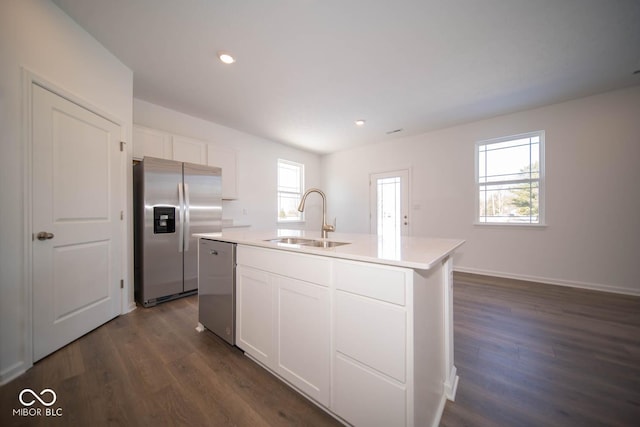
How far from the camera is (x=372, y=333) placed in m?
1.04

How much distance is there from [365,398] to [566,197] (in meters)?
4.29

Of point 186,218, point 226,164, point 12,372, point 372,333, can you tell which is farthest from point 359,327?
point 226,164

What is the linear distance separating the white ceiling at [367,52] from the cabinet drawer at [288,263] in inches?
76.2

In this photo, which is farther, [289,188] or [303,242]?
[289,188]

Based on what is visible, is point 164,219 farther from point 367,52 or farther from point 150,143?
point 367,52

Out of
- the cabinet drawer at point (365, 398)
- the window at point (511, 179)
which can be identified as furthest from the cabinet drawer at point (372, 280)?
the window at point (511, 179)

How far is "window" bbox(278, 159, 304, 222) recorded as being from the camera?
17.7ft

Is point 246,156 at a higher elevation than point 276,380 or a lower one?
higher

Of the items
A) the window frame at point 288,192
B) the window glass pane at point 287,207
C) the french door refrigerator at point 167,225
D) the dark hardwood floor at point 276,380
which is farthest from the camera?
the window glass pane at point 287,207

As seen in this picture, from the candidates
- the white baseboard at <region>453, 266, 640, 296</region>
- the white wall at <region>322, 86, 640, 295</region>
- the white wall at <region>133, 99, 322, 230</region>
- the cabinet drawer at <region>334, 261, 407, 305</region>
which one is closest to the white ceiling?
the white wall at <region>133, 99, 322, 230</region>

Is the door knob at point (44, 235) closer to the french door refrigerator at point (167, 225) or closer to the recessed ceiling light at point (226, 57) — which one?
the french door refrigerator at point (167, 225)

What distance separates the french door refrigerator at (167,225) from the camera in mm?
2701

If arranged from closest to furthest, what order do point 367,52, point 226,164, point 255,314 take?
1. point 255,314
2. point 367,52
3. point 226,164

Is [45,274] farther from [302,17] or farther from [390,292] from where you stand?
[302,17]
